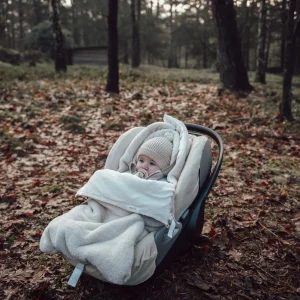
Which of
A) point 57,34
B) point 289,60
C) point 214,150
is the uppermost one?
point 57,34

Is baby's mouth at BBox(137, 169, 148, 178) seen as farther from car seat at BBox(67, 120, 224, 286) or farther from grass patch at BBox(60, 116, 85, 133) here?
grass patch at BBox(60, 116, 85, 133)

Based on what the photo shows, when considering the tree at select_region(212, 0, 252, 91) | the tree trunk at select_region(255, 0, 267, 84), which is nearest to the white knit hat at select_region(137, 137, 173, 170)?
the tree at select_region(212, 0, 252, 91)

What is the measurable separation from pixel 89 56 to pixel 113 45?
1273 centimetres

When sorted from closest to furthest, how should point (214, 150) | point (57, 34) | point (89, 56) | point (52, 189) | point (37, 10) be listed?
point (52, 189), point (214, 150), point (57, 34), point (89, 56), point (37, 10)

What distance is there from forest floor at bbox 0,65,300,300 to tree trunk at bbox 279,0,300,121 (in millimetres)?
319

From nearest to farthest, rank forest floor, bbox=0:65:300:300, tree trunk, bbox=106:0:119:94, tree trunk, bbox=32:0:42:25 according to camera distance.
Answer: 1. forest floor, bbox=0:65:300:300
2. tree trunk, bbox=106:0:119:94
3. tree trunk, bbox=32:0:42:25

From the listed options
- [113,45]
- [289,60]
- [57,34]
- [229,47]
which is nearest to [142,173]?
[289,60]

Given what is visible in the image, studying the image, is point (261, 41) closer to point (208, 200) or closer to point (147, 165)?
point (208, 200)

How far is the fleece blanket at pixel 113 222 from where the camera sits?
7.41ft

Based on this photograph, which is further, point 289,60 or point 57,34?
point 57,34

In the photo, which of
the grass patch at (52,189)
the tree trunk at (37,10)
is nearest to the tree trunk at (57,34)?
the grass patch at (52,189)

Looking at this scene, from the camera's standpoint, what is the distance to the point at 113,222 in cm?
243

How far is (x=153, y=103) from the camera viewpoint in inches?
364

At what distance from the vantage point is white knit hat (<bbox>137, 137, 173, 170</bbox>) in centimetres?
300
